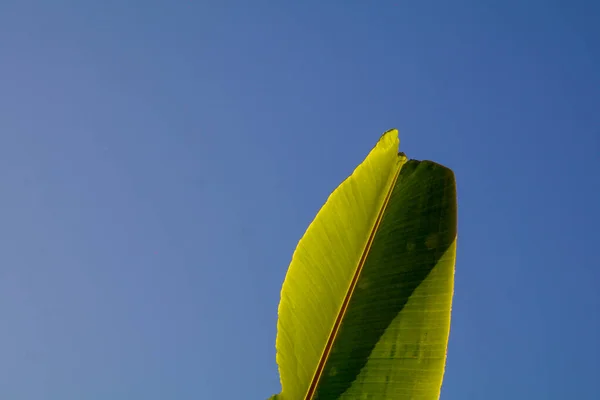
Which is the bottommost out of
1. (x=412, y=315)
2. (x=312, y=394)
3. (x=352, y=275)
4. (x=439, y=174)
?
(x=312, y=394)

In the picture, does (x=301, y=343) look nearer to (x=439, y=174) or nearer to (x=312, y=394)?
(x=312, y=394)

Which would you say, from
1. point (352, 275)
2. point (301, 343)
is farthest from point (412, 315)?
point (301, 343)

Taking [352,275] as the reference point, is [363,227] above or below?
above

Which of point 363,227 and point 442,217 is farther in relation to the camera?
point 363,227

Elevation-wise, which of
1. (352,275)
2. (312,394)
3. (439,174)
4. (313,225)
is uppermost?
(439,174)

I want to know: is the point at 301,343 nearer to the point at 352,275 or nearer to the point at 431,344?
the point at 352,275

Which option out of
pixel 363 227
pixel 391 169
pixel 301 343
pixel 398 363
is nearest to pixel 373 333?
pixel 398 363
